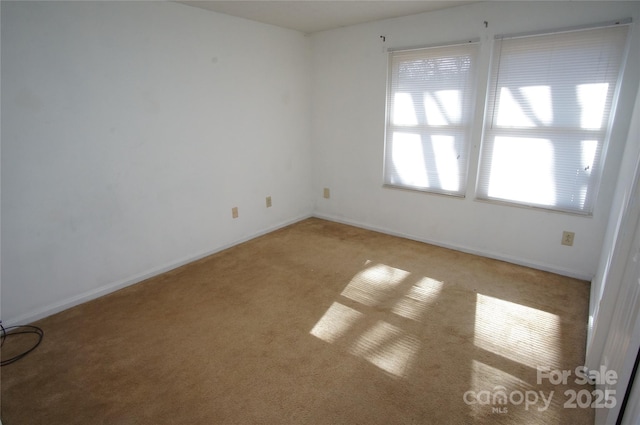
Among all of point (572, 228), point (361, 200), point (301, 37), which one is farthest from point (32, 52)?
point (572, 228)

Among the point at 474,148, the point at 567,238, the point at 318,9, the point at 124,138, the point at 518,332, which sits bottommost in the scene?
the point at 518,332

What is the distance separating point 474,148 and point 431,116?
548mm

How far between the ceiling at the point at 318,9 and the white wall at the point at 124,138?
179 millimetres

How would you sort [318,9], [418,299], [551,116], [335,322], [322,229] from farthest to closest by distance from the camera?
[322,229]
[318,9]
[551,116]
[418,299]
[335,322]

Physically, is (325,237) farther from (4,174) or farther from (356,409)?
(4,174)

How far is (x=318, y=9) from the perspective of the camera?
3.02 m

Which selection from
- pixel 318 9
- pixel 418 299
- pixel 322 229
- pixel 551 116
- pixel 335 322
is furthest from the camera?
pixel 322 229

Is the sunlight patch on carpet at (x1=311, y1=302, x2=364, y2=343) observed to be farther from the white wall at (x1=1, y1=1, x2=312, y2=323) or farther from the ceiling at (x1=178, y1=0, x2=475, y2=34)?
the ceiling at (x1=178, y1=0, x2=475, y2=34)

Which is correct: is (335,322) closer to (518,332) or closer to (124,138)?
(518,332)

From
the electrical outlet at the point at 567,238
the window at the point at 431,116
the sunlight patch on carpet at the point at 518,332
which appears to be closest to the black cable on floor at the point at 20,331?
the sunlight patch on carpet at the point at 518,332

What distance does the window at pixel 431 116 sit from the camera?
3.17 metres

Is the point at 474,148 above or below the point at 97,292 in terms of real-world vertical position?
above

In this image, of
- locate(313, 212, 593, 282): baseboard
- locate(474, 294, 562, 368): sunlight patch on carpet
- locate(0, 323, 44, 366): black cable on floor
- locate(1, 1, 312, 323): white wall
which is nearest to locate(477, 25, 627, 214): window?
locate(313, 212, 593, 282): baseboard

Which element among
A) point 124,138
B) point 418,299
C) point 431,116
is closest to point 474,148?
point 431,116
